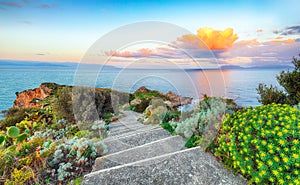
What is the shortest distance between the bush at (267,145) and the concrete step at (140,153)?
1107mm

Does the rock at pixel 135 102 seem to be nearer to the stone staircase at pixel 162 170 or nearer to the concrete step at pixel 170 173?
the stone staircase at pixel 162 170

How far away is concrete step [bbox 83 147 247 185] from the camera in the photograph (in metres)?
2.37

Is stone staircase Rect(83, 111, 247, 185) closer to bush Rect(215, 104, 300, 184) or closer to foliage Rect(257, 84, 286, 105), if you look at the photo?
bush Rect(215, 104, 300, 184)

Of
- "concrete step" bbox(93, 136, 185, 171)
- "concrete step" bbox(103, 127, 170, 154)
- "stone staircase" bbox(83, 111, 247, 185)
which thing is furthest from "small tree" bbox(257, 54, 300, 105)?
"stone staircase" bbox(83, 111, 247, 185)

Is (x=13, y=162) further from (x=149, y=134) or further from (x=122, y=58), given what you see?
(x=122, y=58)

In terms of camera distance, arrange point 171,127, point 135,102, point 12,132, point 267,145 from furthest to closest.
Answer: point 135,102, point 171,127, point 12,132, point 267,145

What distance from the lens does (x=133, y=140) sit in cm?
428

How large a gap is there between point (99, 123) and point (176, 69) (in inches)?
112

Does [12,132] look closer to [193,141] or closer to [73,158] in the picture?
[73,158]

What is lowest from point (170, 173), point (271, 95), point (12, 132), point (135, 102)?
point (135, 102)

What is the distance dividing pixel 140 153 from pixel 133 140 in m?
0.99

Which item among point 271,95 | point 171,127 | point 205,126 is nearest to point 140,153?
point 205,126

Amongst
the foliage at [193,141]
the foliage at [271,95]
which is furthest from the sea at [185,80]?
the foliage at [193,141]

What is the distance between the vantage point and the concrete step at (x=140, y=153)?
3002 millimetres
